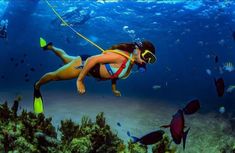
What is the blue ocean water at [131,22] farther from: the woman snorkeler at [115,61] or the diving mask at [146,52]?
the diving mask at [146,52]

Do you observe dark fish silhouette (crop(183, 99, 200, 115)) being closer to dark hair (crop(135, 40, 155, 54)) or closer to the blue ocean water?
dark hair (crop(135, 40, 155, 54))

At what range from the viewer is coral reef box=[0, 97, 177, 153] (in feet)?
19.7

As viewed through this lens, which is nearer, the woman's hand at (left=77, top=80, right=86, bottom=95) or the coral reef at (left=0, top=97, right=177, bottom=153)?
the woman's hand at (left=77, top=80, right=86, bottom=95)

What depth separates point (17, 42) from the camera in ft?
213

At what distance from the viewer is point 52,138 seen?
20.1 ft

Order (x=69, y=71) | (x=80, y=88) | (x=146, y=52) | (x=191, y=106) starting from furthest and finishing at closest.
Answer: (x=69, y=71) → (x=191, y=106) → (x=146, y=52) → (x=80, y=88)

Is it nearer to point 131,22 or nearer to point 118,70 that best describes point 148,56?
point 118,70

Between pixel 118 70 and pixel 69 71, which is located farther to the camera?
pixel 69 71

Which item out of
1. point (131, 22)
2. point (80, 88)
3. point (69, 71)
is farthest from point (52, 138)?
point (131, 22)

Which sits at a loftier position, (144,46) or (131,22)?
(144,46)

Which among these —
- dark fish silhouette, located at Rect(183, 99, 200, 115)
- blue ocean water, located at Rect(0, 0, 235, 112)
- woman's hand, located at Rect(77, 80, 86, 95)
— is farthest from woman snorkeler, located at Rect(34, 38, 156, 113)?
blue ocean water, located at Rect(0, 0, 235, 112)

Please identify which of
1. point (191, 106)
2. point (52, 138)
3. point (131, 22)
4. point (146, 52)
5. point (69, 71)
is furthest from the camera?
point (131, 22)

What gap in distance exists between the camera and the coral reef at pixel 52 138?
599cm

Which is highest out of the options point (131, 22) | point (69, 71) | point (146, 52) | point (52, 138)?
point (146, 52)
